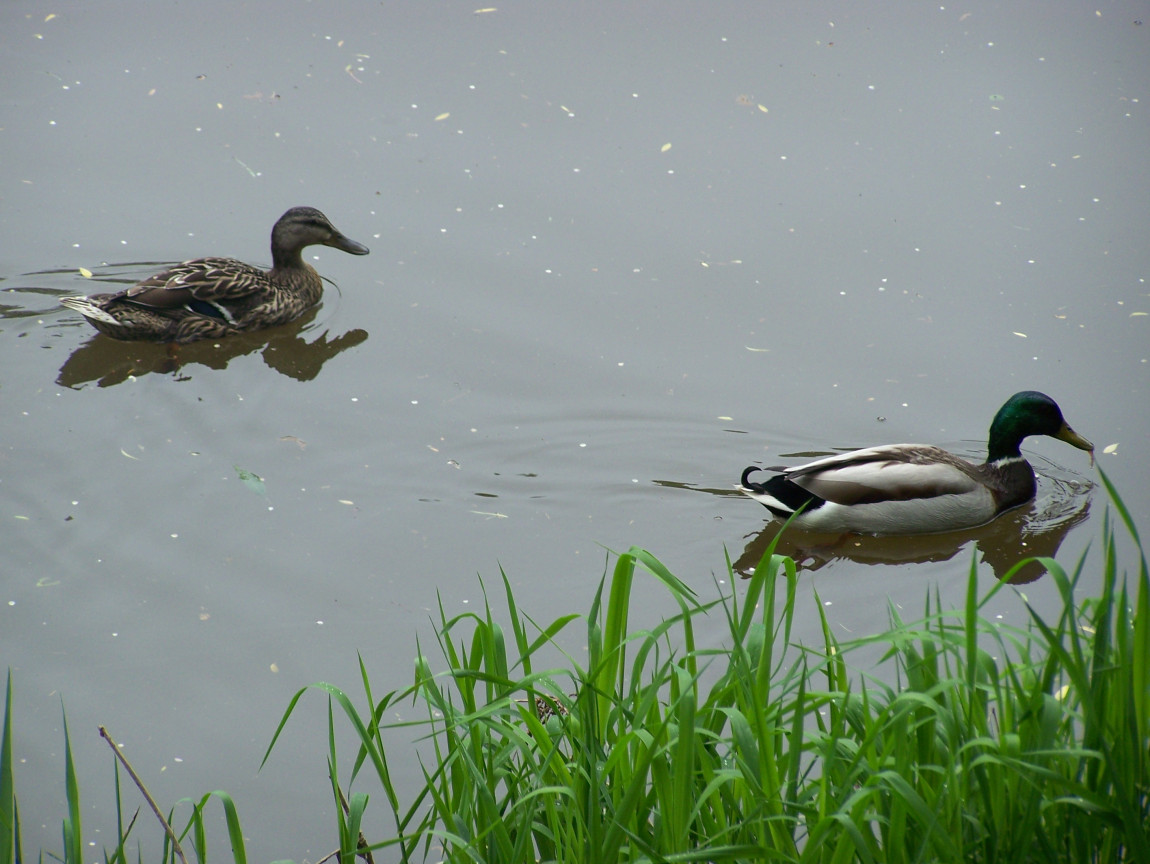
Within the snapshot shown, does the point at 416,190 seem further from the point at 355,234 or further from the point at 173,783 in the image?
the point at 173,783

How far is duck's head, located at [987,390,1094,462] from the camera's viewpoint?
17.8 feet

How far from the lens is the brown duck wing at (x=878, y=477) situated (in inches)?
205

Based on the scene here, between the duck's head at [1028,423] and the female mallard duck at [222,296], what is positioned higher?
the female mallard duck at [222,296]

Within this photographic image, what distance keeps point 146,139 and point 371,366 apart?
115 inches

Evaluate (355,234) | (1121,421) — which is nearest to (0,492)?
(355,234)

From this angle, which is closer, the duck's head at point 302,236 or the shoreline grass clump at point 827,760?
the shoreline grass clump at point 827,760

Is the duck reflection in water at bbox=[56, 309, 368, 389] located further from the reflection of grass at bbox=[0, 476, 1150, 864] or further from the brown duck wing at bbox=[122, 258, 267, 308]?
the reflection of grass at bbox=[0, 476, 1150, 864]

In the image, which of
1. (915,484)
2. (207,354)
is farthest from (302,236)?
(915,484)

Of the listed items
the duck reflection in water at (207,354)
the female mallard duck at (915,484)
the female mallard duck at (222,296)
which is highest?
the female mallard duck at (222,296)

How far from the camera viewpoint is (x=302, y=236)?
6.68 m

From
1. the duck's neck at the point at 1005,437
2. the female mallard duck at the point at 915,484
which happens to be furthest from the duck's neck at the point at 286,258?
the duck's neck at the point at 1005,437

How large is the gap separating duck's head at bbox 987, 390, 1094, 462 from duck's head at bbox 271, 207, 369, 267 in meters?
3.83

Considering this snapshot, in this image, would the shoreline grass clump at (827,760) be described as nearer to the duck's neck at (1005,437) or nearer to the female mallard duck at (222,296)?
the duck's neck at (1005,437)

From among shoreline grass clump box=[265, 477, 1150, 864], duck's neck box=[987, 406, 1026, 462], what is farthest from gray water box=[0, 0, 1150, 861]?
shoreline grass clump box=[265, 477, 1150, 864]
